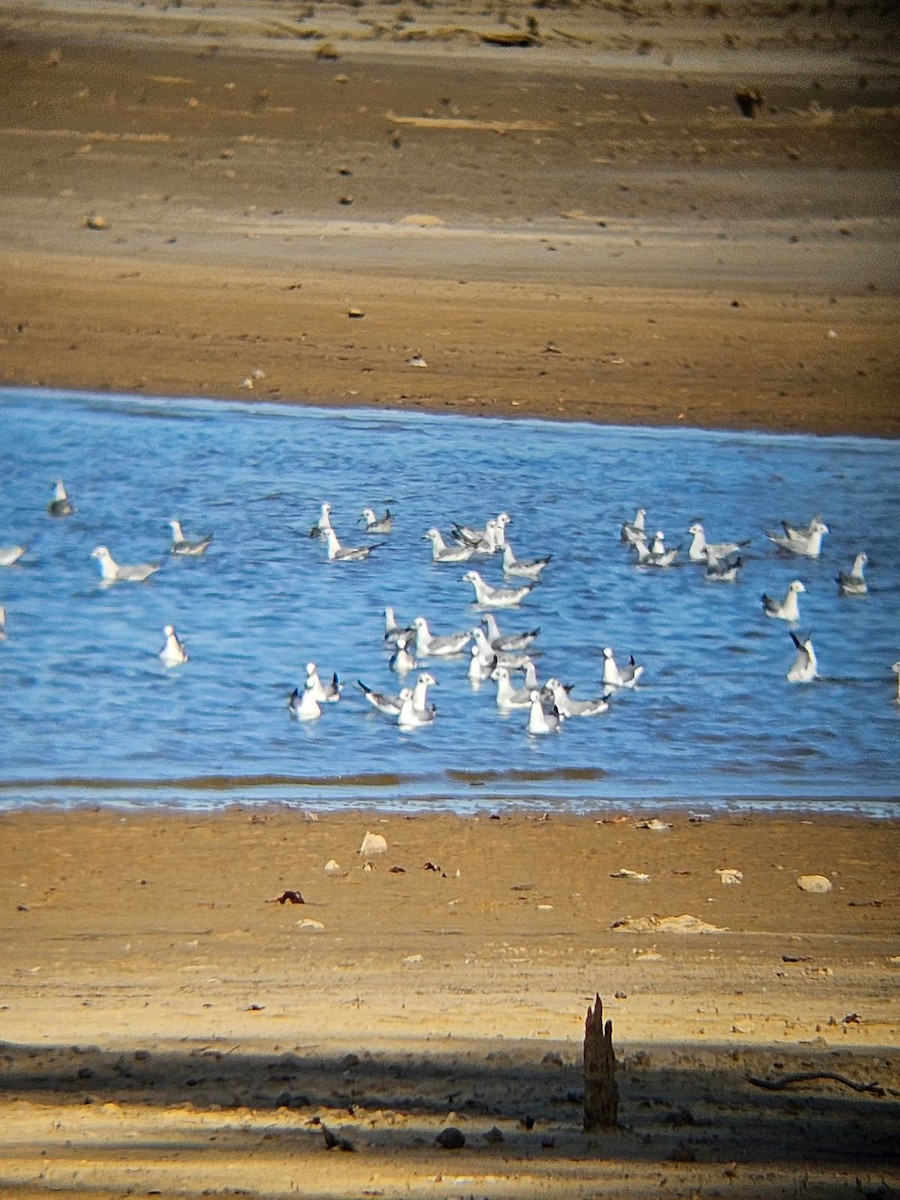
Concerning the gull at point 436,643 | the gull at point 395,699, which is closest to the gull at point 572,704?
the gull at point 395,699

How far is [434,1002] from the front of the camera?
4.45 meters

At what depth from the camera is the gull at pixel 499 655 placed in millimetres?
7543

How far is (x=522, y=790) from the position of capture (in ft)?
20.8

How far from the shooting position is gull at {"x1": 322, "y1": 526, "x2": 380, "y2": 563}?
9.05 m

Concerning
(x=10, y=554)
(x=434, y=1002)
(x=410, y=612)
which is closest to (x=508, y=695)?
(x=410, y=612)

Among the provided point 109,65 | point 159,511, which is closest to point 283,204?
point 109,65

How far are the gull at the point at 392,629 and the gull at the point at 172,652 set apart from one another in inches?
37.8

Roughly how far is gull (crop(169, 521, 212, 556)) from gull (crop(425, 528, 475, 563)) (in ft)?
3.96

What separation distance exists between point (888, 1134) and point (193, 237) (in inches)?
347

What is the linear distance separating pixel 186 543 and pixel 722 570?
9.09 ft

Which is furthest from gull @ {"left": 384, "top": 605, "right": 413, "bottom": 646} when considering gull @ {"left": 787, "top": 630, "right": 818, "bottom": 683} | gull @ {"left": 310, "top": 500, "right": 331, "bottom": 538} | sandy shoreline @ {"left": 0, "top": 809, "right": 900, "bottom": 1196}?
sandy shoreline @ {"left": 0, "top": 809, "right": 900, "bottom": 1196}

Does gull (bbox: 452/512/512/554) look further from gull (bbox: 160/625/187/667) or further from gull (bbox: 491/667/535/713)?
gull (bbox: 160/625/187/667)

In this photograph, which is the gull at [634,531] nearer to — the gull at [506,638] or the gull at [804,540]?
the gull at [804,540]

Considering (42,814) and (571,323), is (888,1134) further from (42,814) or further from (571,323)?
(571,323)
